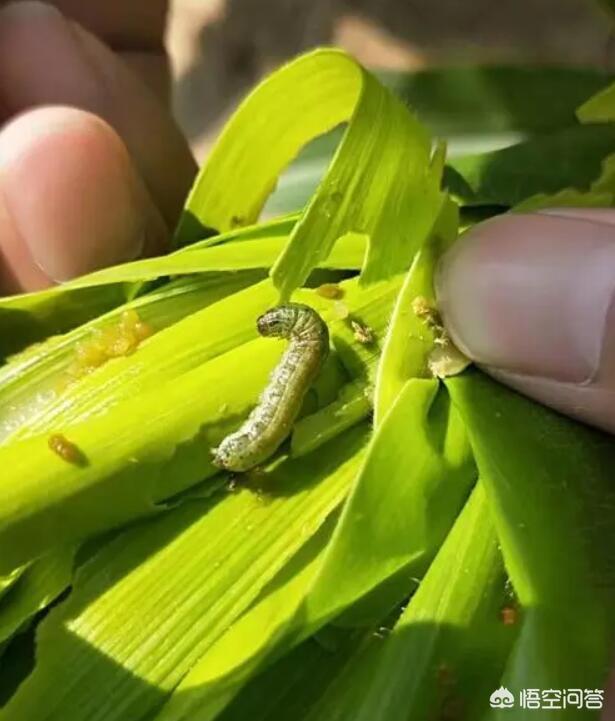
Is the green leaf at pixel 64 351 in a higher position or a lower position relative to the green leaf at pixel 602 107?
higher

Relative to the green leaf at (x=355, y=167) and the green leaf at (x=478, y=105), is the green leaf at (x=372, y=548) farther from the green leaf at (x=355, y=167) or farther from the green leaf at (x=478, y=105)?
the green leaf at (x=478, y=105)

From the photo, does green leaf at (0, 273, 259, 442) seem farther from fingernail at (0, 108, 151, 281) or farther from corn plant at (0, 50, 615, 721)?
fingernail at (0, 108, 151, 281)

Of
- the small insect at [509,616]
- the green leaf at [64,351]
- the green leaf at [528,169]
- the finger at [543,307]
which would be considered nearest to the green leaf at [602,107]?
the green leaf at [528,169]

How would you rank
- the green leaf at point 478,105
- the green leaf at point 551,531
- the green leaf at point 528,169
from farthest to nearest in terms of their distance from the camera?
the green leaf at point 478,105 → the green leaf at point 528,169 → the green leaf at point 551,531

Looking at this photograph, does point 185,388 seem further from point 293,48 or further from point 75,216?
point 293,48

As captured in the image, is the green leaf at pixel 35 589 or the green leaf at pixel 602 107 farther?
the green leaf at pixel 602 107

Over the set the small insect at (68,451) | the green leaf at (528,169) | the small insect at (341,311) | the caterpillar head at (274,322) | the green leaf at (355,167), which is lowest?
the green leaf at (528,169)

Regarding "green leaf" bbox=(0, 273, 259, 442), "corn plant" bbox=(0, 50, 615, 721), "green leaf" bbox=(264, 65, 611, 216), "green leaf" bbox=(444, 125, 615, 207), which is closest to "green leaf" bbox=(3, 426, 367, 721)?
"corn plant" bbox=(0, 50, 615, 721)

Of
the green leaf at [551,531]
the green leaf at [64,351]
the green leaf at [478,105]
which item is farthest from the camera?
the green leaf at [478,105]
